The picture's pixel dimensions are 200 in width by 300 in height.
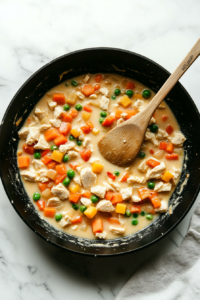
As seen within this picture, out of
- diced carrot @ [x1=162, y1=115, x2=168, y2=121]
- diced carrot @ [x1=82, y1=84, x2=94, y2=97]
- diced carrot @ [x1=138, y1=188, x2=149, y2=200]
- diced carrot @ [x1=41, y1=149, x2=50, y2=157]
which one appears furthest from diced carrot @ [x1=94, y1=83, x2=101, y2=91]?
diced carrot @ [x1=138, y1=188, x2=149, y2=200]

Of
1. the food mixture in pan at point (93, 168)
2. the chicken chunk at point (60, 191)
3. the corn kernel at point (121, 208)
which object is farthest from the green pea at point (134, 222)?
the chicken chunk at point (60, 191)

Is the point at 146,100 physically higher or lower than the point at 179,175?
higher

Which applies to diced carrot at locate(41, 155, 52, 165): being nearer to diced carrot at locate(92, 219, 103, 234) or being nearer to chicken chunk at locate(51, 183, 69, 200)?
chicken chunk at locate(51, 183, 69, 200)

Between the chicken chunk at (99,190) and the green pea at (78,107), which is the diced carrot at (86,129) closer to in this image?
the green pea at (78,107)

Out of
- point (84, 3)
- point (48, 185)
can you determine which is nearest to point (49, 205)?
point (48, 185)

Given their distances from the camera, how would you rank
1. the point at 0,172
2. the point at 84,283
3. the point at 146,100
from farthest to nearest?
the point at 146,100 < the point at 84,283 < the point at 0,172

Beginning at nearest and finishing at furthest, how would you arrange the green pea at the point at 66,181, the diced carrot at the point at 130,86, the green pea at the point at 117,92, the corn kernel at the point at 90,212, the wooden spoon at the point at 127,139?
the wooden spoon at the point at 127,139 < the corn kernel at the point at 90,212 < the green pea at the point at 66,181 < the green pea at the point at 117,92 < the diced carrot at the point at 130,86

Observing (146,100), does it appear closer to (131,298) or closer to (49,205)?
(49,205)

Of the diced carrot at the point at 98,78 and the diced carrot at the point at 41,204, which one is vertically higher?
the diced carrot at the point at 98,78
